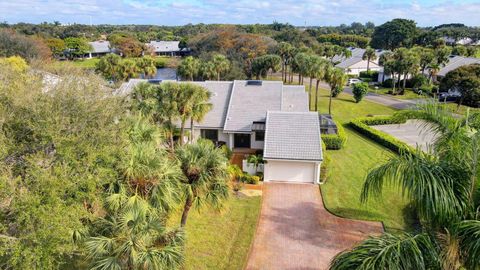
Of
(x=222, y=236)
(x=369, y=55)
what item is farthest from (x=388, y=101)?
(x=222, y=236)

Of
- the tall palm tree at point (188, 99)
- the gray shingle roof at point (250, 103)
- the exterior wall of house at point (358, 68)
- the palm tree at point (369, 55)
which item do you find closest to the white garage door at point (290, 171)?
the gray shingle roof at point (250, 103)

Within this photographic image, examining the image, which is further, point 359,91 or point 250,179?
point 359,91

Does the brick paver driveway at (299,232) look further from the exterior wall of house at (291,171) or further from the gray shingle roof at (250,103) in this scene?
the gray shingle roof at (250,103)

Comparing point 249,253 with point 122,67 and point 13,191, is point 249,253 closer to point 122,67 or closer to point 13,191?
point 13,191

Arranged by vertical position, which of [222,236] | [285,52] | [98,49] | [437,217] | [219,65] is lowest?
[222,236]

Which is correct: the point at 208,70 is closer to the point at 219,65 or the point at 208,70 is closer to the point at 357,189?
A: the point at 219,65
